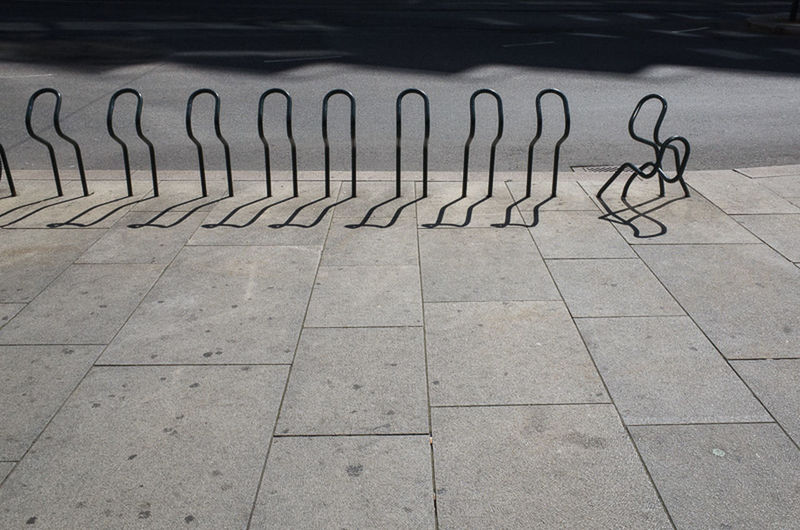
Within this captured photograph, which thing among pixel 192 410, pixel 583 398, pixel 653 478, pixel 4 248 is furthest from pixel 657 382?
pixel 4 248

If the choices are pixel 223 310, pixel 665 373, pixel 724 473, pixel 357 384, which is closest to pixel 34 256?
pixel 223 310

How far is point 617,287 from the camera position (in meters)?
5.42

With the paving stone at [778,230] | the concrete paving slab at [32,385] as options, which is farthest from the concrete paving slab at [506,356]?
the paving stone at [778,230]

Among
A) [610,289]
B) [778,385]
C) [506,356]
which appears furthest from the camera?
[610,289]

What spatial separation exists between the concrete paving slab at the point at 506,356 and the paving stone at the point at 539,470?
14 centimetres

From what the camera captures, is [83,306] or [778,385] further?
[83,306]

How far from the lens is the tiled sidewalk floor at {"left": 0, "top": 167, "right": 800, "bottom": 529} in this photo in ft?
11.0

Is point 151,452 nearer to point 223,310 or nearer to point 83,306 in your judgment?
point 223,310

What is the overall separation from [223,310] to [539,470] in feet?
8.24

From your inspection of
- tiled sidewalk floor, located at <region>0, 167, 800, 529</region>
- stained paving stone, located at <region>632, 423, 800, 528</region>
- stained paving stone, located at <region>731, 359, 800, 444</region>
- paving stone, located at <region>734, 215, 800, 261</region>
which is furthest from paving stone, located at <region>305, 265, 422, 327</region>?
paving stone, located at <region>734, 215, 800, 261</region>

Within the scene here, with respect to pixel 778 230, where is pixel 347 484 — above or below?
below

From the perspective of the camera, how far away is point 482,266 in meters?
5.83

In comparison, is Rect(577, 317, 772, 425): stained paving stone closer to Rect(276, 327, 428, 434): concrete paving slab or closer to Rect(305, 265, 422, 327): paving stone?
Rect(276, 327, 428, 434): concrete paving slab

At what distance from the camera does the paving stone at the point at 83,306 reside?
475 centimetres
